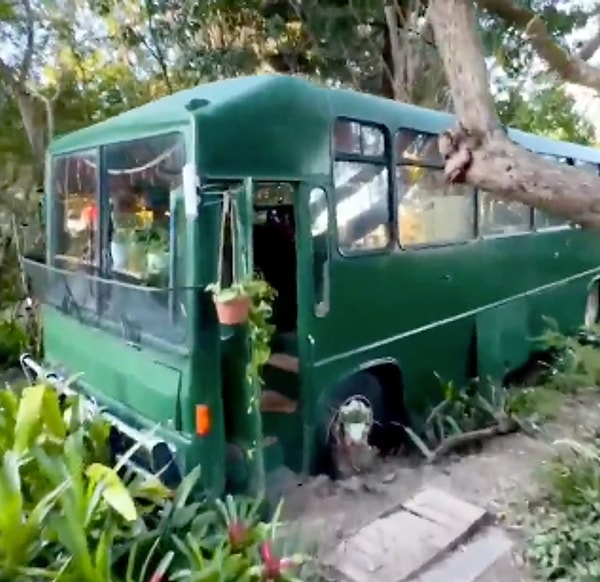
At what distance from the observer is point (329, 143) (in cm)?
433

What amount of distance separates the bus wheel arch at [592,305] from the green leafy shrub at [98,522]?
6384 millimetres

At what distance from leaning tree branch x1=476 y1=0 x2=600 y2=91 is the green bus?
46.6 inches

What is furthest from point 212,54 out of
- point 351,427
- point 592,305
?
point 351,427

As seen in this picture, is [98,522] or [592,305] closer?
[98,522]

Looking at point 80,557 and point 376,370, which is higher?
point 376,370

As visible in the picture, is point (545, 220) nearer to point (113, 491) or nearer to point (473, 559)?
point (473, 559)

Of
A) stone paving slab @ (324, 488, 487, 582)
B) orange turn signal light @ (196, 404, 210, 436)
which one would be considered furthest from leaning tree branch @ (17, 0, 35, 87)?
stone paving slab @ (324, 488, 487, 582)

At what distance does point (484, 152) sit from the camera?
10.2 feet

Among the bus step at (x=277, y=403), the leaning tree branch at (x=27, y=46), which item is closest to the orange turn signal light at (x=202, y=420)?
the bus step at (x=277, y=403)

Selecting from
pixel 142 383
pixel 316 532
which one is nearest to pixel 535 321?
pixel 316 532

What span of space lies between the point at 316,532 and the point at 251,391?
86 centimetres

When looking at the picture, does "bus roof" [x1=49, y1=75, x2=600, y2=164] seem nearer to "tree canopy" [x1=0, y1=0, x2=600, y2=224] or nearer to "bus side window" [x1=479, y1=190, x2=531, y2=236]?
"bus side window" [x1=479, y1=190, x2=531, y2=236]

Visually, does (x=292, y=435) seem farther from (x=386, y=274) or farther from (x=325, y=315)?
(x=386, y=274)

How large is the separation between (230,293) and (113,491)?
1057 millimetres
